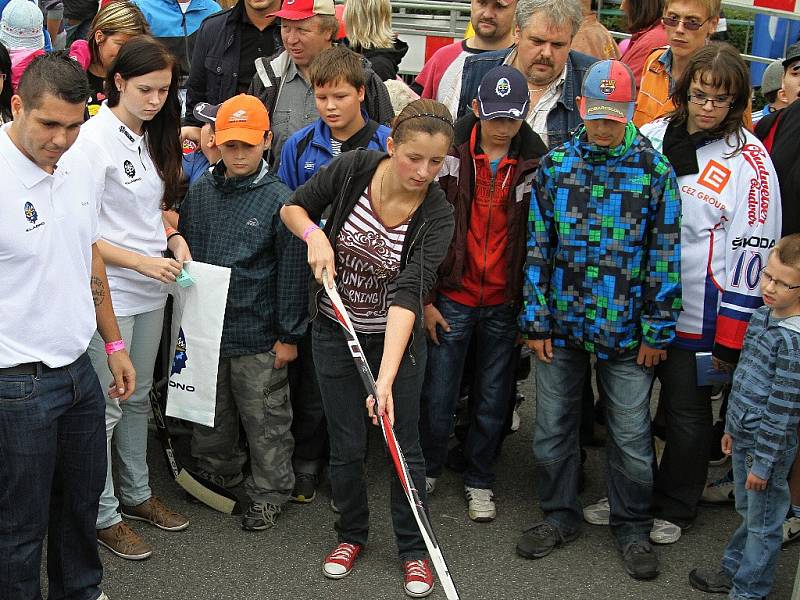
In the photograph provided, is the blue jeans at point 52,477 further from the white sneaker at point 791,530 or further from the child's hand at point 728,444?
the white sneaker at point 791,530

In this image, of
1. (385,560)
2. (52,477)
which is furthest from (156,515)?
(52,477)

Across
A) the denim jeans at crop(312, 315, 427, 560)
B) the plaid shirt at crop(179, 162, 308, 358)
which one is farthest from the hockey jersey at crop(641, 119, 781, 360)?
the plaid shirt at crop(179, 162, 308, 358)

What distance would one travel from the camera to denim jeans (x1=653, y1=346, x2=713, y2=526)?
4336 mm

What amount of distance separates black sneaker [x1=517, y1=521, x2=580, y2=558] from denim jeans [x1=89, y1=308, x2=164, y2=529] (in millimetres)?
1689

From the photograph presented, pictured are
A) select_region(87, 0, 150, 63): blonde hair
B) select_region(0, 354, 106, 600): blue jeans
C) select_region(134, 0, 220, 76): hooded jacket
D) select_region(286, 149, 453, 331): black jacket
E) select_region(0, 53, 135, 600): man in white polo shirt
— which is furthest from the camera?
select_region(134, 0, 220, 76): hooded jacket

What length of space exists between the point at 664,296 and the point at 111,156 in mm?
2255

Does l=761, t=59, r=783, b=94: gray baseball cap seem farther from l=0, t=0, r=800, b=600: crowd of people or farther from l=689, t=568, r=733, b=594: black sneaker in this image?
l=689, t=568, r=733, b=594: black sneaker

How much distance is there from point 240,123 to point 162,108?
33 cm

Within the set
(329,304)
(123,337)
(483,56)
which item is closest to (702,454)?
(329,304)

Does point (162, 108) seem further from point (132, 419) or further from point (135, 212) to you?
point (132, 419)

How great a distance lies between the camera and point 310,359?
188 inches

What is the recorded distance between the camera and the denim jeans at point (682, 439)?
4.34 metres

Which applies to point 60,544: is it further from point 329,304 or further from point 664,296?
point 664,296

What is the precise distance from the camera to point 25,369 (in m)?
3.24
